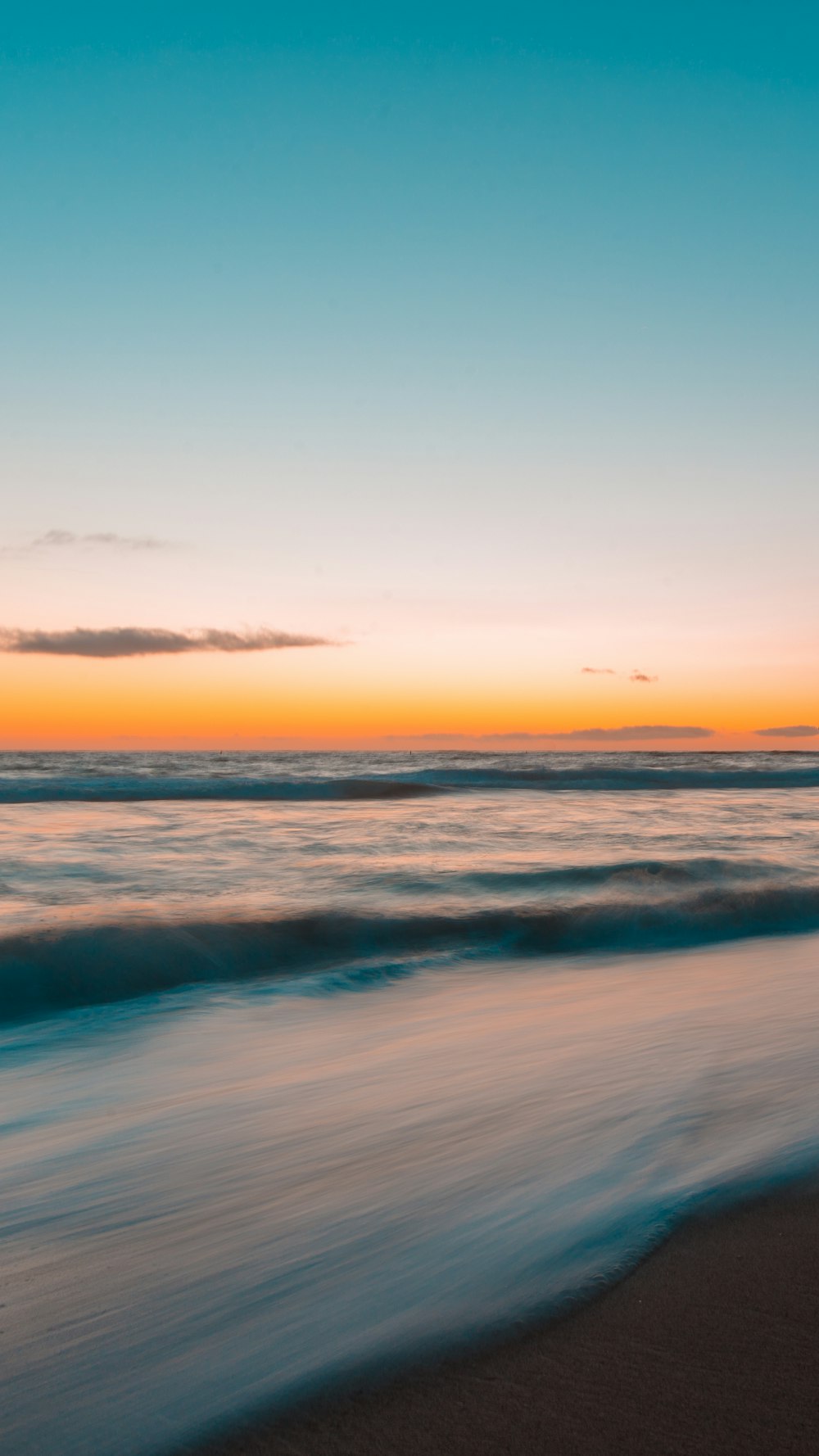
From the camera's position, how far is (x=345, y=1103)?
2730mm

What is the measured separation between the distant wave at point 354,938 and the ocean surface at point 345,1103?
Result: 23 mm

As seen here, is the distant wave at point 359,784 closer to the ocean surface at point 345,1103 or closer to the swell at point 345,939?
the ocean surface at point 345,1103

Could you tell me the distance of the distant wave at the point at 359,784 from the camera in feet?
62.2

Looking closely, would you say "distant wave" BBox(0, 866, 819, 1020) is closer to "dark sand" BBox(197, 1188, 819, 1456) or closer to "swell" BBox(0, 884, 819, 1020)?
"swell" BBox(0, 884, 819, 1020)

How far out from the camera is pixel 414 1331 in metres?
1.53

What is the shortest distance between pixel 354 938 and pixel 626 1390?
395 cm

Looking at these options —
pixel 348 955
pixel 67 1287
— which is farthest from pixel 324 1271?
pixel 348 955

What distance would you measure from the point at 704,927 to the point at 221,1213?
4.48 metres

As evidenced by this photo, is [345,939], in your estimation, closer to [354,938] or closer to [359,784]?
[354,938]

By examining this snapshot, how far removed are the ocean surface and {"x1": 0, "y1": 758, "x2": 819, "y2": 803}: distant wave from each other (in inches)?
461

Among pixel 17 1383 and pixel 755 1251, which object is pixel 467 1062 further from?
pixel 17 1383

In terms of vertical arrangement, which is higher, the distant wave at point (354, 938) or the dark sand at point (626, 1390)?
the dark sand at point (626, 1390)

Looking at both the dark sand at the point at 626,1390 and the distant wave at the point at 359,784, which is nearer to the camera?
the dark sand at the point at 626,1390

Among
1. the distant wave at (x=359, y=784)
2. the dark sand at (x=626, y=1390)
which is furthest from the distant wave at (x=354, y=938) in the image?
the distant wave at (x=359, y=784)
